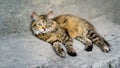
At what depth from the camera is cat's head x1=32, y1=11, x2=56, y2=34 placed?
4129 mm

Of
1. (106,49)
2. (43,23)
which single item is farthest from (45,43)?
(106,49)

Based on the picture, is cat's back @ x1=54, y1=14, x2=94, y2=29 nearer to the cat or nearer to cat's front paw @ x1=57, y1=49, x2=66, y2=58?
the cat

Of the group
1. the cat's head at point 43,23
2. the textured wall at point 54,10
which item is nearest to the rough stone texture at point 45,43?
the textured wall at point 54,10

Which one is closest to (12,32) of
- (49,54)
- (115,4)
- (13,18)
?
(13,18)

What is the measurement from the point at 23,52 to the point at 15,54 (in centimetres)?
11

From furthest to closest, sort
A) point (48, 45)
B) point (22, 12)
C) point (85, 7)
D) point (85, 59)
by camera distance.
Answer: point (85, 7)
point (22, 12)
point (48, 45)
point (85, 59)

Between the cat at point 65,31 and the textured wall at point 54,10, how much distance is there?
198 millimetres

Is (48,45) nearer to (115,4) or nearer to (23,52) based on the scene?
(23,52)

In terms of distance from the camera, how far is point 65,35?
4.14 meters

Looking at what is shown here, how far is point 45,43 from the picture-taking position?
161 inches

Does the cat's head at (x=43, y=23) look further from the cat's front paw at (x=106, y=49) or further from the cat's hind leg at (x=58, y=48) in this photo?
the cat's front paw at (x=106, y=49)

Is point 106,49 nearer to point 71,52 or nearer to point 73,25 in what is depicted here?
point 71,52

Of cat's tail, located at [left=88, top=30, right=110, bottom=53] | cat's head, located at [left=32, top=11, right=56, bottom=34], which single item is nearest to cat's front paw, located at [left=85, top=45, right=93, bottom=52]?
cat's tail, located at [left=88, top=30, right=110, bottom=53]

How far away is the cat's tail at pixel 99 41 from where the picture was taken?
398 centimetres
